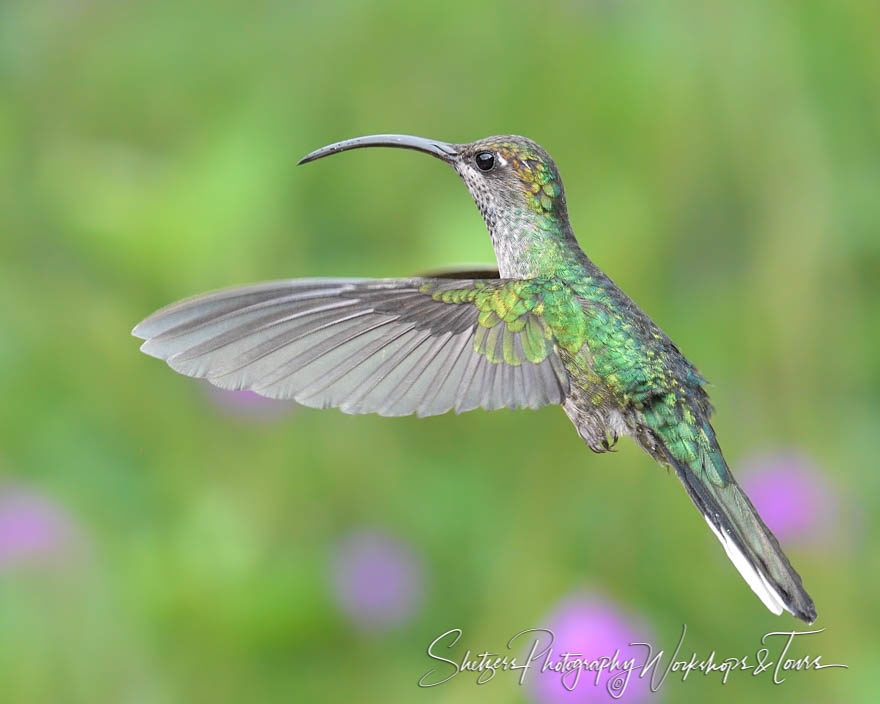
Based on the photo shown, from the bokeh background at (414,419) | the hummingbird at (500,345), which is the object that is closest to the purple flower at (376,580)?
the bokeh background at (414,419)

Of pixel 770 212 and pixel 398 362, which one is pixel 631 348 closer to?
pixel 398 362

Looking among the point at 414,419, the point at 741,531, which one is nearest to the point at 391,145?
→ the point at 741,531

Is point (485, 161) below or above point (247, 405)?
above

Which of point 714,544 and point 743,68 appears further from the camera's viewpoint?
point 714,544

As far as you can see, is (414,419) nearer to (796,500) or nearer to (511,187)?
(796,500)

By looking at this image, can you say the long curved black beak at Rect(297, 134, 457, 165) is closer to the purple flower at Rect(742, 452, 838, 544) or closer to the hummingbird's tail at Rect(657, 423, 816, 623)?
the hummingbird's tail at Rect(657, 423, 816, 623)

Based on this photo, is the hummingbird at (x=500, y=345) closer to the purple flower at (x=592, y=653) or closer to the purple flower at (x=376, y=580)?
the purple flower at (x=592, y=653)

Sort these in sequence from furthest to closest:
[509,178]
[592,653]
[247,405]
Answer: [247,405], [592,653], [509,178]

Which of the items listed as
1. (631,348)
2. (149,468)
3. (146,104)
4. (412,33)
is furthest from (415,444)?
(631,348)
